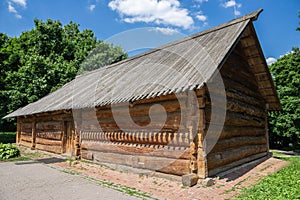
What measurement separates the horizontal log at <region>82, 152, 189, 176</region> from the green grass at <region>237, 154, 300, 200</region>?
1660 millimetres

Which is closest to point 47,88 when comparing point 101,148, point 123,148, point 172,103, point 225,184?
point 101,148

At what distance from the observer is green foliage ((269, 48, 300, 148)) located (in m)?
18.8

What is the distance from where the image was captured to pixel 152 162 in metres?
7.25

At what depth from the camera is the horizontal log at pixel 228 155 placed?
652 centimetres

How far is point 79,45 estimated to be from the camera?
32.9 m

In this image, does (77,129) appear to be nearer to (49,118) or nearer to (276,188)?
(49,118)

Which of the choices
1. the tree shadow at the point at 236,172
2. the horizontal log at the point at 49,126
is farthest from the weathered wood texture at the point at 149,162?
the horizontal log at the point at 49,126

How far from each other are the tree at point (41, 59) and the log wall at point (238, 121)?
18.5 metres

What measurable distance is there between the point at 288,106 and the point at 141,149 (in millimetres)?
15981

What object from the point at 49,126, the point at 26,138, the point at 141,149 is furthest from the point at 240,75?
the point at 26,138

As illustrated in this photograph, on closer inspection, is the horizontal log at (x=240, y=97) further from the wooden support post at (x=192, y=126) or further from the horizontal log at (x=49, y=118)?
the horizontal log at (x=49, y=118)

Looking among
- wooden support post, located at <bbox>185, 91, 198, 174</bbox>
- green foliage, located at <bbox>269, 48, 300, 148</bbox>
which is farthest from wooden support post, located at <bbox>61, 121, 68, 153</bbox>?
green foliage, located at <bbox>269, 48, 300, 148</bbox>

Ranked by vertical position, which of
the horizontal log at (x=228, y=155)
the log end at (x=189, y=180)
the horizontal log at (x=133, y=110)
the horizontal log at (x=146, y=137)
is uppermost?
the horizontal log at (x=133, y=110)

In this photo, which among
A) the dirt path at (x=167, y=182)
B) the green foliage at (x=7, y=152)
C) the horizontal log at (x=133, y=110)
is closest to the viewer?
the dirt path at (x=167, y=182)
